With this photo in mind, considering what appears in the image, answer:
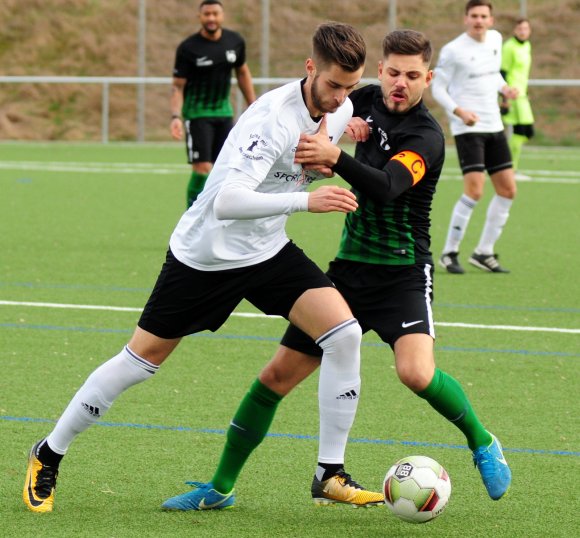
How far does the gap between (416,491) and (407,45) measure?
5.42 ft

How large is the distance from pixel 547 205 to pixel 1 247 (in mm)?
7319

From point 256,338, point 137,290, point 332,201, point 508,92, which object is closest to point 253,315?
point 256,338

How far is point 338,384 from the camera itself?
4.52 m

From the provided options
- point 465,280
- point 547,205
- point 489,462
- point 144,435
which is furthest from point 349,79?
point 547,205

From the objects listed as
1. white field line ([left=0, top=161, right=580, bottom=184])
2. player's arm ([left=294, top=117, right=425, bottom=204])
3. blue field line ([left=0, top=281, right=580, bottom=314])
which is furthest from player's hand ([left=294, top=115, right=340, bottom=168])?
white field line ([left=0, top=161, right=580, bottom=184])

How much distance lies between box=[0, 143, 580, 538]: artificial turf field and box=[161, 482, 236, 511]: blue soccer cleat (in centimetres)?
4

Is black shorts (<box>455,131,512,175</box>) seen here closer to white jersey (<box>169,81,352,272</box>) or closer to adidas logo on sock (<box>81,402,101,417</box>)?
white jersey (<box>169,81,352,272</box>)

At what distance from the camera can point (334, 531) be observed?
4.34m

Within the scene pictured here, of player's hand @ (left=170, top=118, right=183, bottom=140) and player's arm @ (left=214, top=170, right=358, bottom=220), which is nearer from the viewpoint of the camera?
player's arm @ (left=214, top=170, right=358, bottom=220)

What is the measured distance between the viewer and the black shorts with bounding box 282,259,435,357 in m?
4.68

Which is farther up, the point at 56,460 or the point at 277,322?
the point at 56,460

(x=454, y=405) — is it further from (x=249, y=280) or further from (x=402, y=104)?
(x=402, y=104)

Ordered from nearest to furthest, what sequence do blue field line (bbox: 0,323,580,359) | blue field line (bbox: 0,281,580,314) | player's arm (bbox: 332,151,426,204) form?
player's arm (bbox: 332,151,426,204), blue field line (bbox: 0,323,580,359), blue field line (bbox: 0,281,580,314)

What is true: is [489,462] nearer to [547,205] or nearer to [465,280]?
[465,280]
